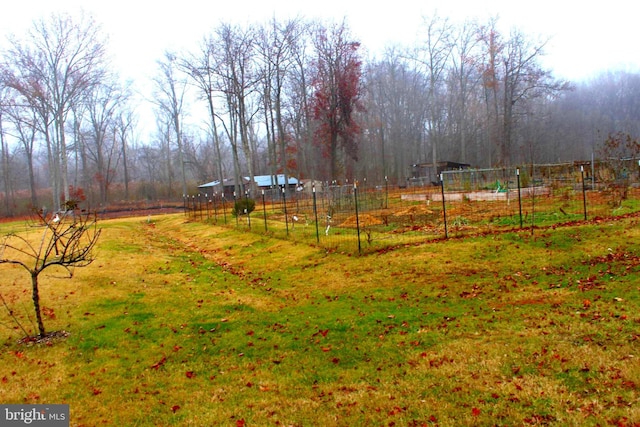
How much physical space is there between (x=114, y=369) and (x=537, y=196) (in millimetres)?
18348

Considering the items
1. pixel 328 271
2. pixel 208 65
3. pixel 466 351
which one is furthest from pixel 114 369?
pixel 208 65

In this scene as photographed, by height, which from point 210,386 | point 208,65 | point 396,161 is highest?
point 208,65

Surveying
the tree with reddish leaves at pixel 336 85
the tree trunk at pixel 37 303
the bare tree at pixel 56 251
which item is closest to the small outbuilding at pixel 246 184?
the tree with reddish leaves at pixel 336 85

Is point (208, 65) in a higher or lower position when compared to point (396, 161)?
higher

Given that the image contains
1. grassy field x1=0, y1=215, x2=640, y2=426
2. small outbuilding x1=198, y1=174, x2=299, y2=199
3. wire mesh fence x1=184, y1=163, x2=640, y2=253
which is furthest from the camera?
small outbuilding x1=198, y1=174, x2=299, y2=199

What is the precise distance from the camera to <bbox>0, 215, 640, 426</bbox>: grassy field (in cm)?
380

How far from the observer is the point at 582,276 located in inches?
282

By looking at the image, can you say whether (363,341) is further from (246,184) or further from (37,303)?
(246,184)

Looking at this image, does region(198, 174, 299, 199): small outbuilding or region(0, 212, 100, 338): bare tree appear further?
region(198, 174, 299, 199): small outbuilding

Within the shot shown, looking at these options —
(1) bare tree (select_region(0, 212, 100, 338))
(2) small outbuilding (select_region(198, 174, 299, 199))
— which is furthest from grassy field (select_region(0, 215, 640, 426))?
(2) small outbuilding (select_region(198, 174, 299, 199))

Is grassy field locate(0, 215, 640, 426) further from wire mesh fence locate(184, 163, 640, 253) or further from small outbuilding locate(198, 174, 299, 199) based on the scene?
small outbuilding locate(198, 174, 299, 199)

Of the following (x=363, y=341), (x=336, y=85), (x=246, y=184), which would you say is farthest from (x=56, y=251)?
(x=246, y=184)

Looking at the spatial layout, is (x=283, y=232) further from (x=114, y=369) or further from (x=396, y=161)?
(x=396, y=161)

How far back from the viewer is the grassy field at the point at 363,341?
12.5ft
